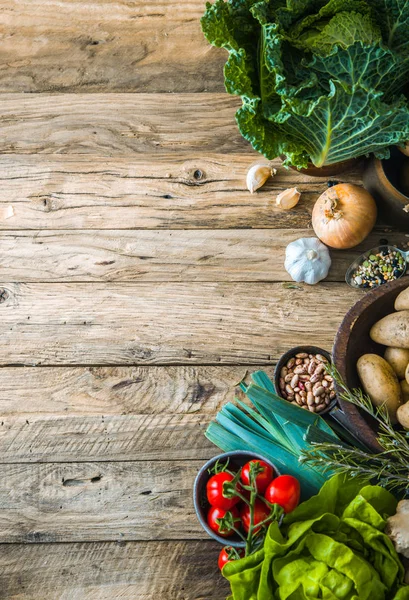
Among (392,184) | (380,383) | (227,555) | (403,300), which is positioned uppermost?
(392,184)

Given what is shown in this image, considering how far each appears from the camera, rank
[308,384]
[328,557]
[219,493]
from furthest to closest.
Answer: [308,384]
[219,493]
[328,557]

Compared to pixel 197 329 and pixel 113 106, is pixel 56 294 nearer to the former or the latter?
pixel 197 329

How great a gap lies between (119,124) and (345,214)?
0.62 m

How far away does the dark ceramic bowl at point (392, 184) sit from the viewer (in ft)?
4.53

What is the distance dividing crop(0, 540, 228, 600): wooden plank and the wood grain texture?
293mm

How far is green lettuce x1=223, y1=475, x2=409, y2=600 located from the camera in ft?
3.66

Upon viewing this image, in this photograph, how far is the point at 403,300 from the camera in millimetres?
1204

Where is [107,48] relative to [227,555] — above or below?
above

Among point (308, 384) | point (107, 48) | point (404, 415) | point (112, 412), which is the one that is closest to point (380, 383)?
point (404, 415)

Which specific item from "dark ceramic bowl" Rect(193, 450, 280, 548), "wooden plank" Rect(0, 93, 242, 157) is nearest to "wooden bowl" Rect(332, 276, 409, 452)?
"dark ceramic bowl" Rect(193, 450, 280, 548)

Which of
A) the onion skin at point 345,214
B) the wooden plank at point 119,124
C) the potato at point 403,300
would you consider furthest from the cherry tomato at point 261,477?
the wooden plank at point 119,124

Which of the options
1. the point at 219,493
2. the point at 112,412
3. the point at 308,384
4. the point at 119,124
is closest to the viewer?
the point at 219,493

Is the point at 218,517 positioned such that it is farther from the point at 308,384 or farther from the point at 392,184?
the point at 392,184

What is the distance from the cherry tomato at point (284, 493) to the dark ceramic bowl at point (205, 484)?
0.06 metres
